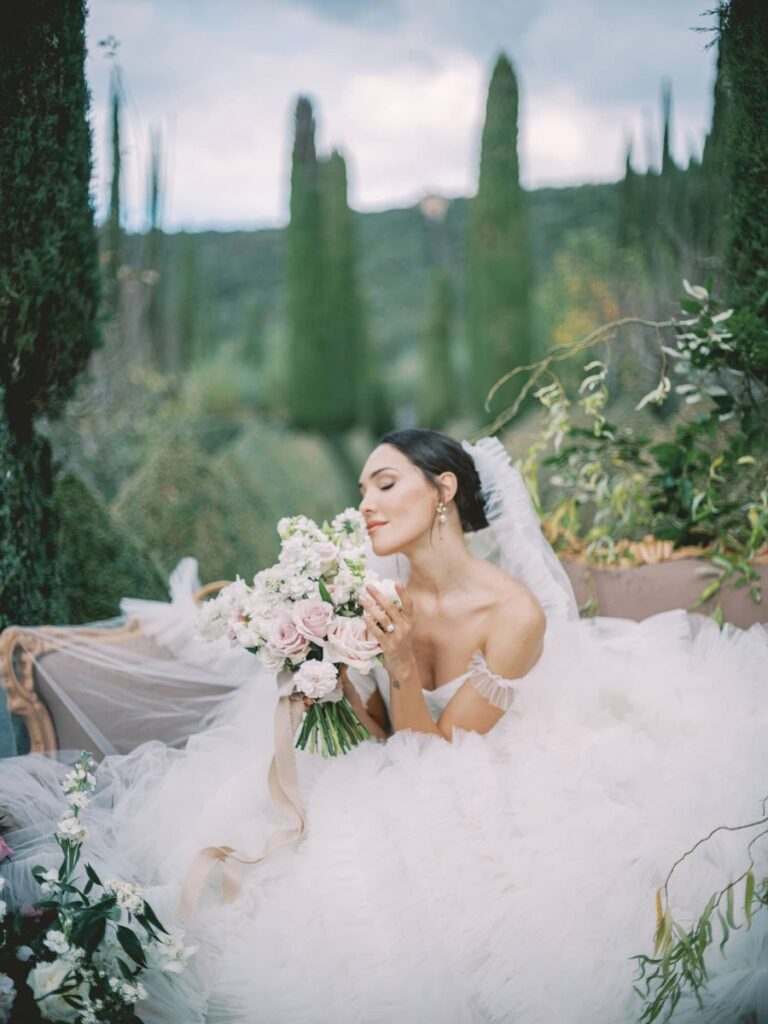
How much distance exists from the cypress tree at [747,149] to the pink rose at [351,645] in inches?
77.0

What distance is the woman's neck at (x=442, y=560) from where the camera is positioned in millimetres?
2770

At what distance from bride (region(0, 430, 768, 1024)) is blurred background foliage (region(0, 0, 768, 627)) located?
1.08 meters

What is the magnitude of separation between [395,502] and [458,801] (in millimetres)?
871

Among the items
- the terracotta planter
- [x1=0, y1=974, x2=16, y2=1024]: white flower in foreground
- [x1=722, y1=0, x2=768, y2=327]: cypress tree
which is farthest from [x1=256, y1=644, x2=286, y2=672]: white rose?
[x1=722, y1=0, x2=768, y2=327]: cypress tree

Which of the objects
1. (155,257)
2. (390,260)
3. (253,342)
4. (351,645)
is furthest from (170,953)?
(390,260)

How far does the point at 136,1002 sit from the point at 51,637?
50.6 inches

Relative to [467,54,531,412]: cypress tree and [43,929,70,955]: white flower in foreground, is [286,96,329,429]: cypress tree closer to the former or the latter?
[467,54,531,412]: cypress tree

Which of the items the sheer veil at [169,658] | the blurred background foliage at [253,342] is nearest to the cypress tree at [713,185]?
the blurred background foliage at [253,342]

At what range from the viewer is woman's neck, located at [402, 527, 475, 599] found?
277cm

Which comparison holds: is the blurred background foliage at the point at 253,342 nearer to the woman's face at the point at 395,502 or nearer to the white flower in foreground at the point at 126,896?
the woman's face at the point at 395,502

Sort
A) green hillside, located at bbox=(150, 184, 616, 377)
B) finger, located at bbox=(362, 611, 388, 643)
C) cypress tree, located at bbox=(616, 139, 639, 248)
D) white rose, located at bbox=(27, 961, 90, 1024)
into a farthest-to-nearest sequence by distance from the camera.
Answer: green hillside, located at bbox=(150, 184, 616, 377)
cypress tree, located at bbox=(616, 139, 639, 248)
finger, located at bbox=(362, 611, 388, 643)
white rose, located at bbox=(27, 961, 90, 1024)

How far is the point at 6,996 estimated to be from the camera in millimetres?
1918

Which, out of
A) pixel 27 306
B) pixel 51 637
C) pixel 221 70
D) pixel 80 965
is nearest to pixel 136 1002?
pixel 80 965

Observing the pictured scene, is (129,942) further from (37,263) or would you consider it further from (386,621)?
(37,263)
